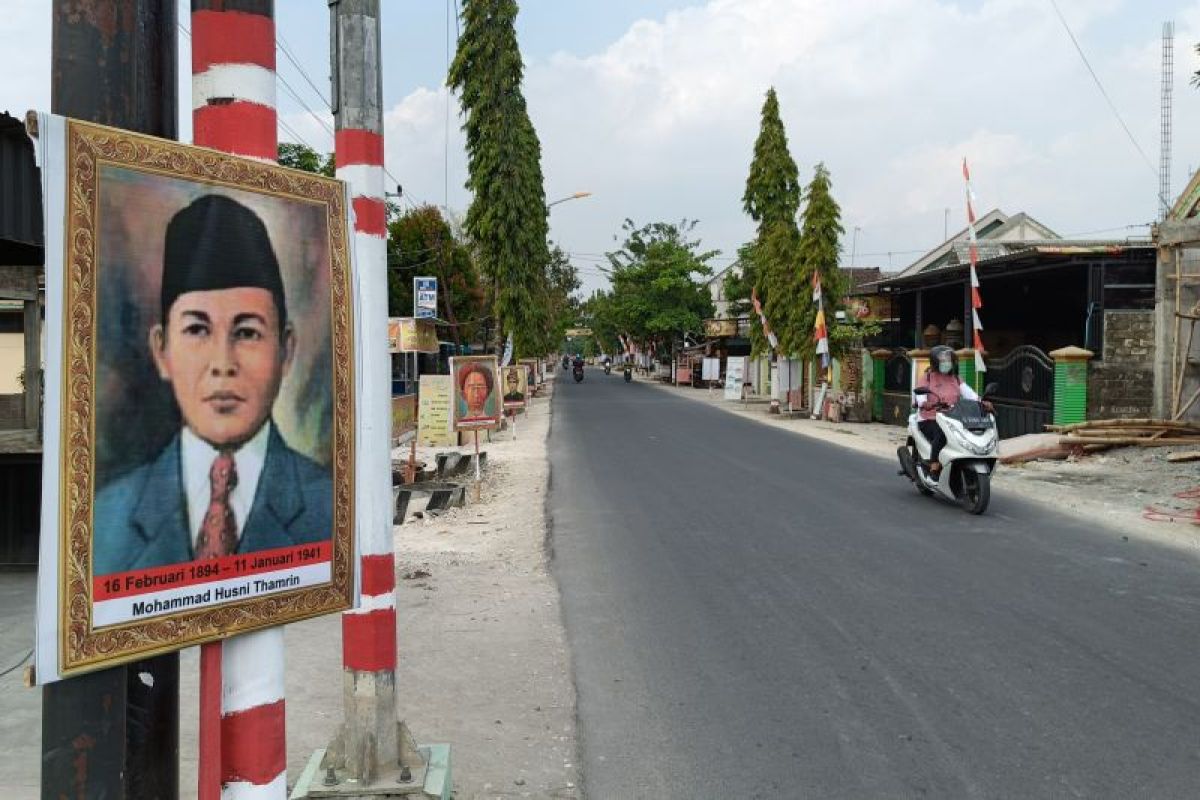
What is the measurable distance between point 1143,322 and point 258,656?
1848 cm

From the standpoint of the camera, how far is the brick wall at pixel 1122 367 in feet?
56.7

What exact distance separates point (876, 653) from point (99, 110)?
16.1ft

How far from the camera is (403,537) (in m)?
10.1

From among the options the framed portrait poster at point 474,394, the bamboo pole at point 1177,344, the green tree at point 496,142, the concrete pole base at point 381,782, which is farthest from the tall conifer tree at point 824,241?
the concrete pole base at point 381,782

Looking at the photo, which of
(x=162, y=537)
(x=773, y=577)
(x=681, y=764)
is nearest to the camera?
(x=162, y=537)

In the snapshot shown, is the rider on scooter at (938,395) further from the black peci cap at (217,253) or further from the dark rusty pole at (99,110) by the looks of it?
the dark rusty pole at (99,110)

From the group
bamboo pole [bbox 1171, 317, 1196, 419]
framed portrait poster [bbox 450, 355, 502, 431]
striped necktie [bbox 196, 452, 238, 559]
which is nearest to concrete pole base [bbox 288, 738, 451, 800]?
striped necktie [bbox 196, 452, 238, 559]

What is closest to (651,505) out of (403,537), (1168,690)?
(403,537)

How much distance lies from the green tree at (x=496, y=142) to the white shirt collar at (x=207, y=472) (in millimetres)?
28606

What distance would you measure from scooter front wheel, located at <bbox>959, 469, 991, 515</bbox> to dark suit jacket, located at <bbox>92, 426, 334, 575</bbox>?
929 centimetres

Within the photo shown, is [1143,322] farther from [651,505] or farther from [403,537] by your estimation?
[403,537]

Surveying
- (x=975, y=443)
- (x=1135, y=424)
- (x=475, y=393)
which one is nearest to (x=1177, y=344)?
→ (x=1135, y=424)

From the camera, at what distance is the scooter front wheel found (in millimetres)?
10406

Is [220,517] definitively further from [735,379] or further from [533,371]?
[533,371]
